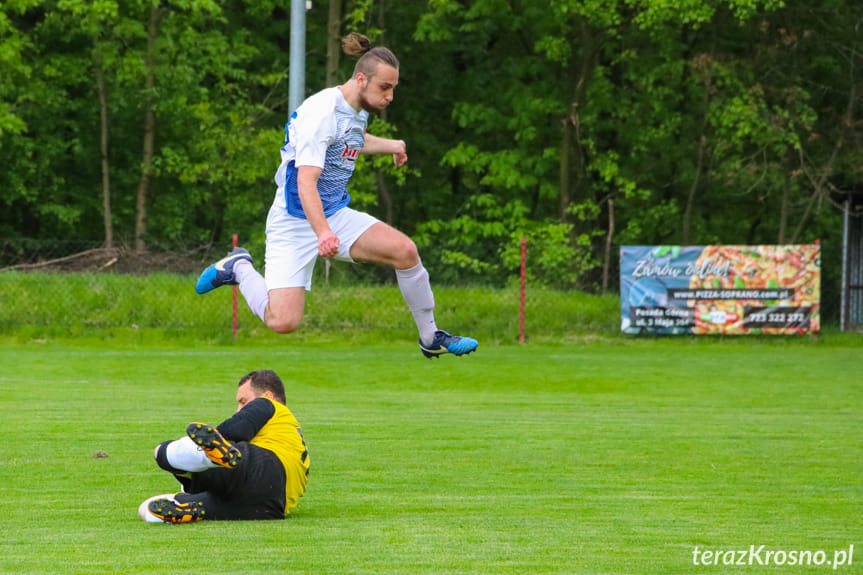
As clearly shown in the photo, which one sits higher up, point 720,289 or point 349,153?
point 349,153

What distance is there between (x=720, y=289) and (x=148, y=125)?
17627 mm

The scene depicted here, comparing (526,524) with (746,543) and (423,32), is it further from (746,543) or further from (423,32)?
(423,32)

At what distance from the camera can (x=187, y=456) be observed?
6.21 m

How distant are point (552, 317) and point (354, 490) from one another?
14683 millimetres

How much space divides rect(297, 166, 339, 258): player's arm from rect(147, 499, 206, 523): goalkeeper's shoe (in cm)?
155

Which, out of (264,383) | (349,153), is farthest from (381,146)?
(264,383)

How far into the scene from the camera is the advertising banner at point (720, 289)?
68.9 feet

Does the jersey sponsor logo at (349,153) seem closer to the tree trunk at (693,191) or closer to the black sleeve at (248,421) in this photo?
the black sleeve at (248,421)

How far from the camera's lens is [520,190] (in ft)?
114

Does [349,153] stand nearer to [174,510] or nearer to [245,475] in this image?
[245,475]

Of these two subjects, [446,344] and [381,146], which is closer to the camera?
[381,146]

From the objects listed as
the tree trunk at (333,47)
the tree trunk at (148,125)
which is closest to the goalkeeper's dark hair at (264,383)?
the tree trunk at (333,47)

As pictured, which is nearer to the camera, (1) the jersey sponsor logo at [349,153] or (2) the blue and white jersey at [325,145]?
(2) the blue and white jersey at [325,145]

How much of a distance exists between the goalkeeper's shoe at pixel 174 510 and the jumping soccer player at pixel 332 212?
4.95ft
